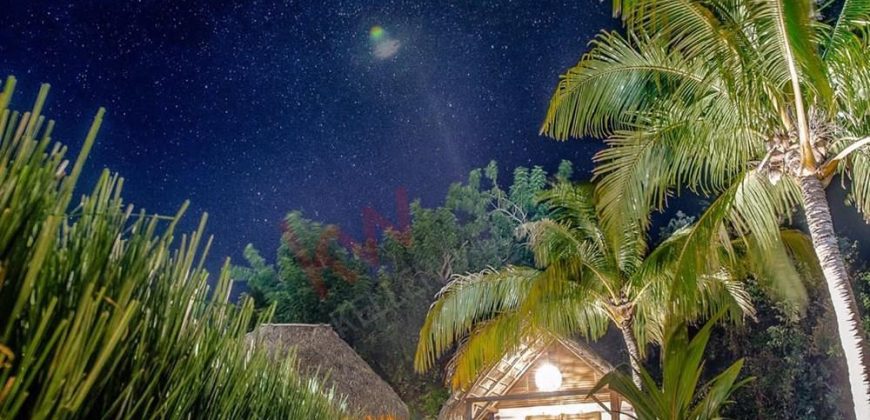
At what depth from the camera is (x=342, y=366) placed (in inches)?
465

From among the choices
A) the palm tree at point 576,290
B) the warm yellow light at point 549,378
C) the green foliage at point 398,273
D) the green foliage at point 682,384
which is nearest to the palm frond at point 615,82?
the palm tree at point 576,290

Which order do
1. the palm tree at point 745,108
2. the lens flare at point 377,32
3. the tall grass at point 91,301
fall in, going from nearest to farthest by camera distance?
the tall grass at point 91,301 → the palm tree at point 745,108 → the lens flare at point 377,32

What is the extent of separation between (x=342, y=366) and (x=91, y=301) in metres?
11.1

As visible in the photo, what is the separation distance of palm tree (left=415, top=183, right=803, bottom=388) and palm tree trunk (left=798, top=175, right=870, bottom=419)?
195 centimetres

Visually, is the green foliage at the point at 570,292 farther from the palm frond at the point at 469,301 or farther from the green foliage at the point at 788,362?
the green foliage at the point at 788,362

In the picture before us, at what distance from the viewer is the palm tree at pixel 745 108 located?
508cm

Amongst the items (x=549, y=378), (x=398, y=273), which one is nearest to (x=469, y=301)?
(x=549, y=378)

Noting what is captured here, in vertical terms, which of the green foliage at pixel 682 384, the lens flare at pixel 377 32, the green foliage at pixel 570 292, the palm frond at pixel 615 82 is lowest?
the green foliage at pixel 682 384

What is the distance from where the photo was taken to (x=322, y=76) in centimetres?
3041

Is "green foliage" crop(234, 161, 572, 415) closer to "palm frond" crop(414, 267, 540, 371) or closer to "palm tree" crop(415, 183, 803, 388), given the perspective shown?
"palm tree" crop(415, 183, 803, 388)

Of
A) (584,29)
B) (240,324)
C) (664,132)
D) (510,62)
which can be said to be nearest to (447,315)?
(664,132)

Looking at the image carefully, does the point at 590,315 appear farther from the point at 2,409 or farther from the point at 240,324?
the point at 2,409

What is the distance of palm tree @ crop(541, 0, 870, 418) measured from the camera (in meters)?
5.08

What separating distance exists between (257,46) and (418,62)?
6.14m
